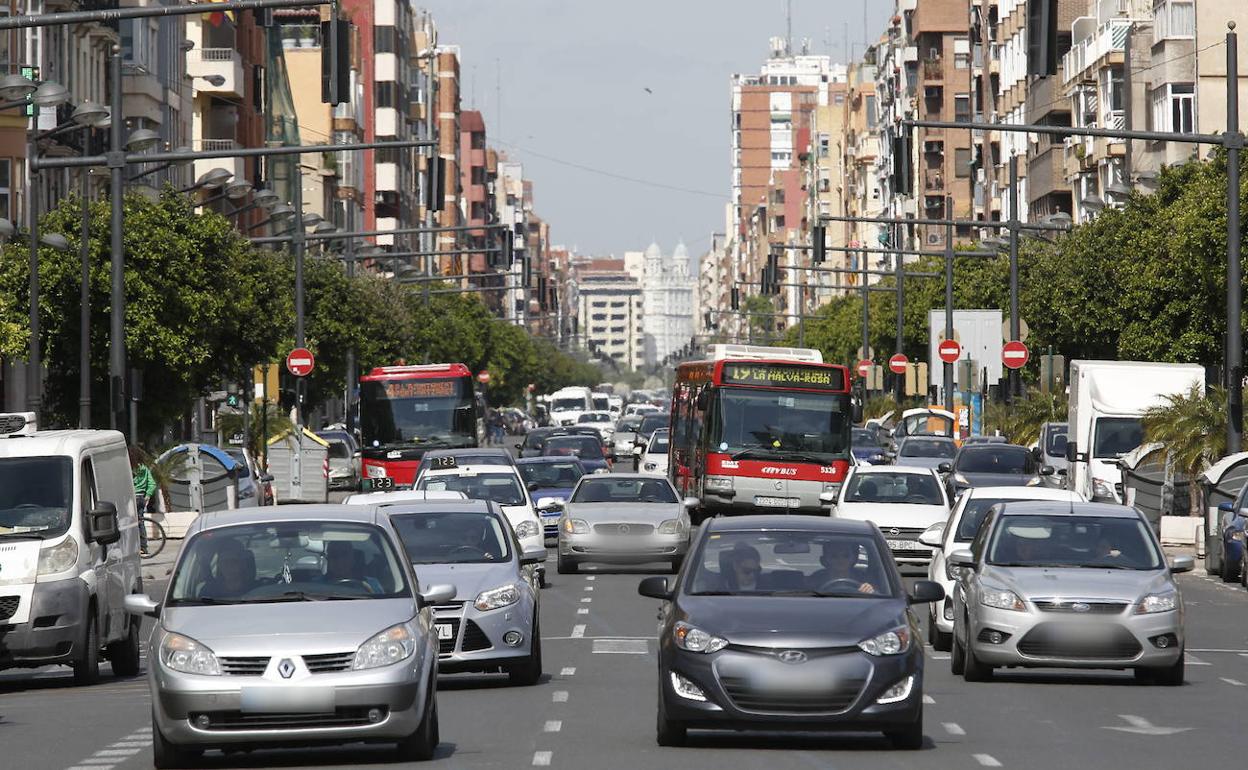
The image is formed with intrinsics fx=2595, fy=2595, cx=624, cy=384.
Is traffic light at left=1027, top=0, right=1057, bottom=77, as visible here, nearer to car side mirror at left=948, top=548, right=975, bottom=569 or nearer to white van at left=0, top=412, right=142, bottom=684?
car side mirror at left=948, top=548, right=975, bottom=569

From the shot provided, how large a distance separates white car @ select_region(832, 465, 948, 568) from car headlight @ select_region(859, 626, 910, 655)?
716 inches

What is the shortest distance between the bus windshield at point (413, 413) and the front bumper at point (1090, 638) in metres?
38.1

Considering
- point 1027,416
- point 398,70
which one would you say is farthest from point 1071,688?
point 398,70

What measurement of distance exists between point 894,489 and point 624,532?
12.1 ft

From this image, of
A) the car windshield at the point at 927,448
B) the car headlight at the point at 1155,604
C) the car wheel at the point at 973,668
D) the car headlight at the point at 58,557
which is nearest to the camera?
the car headlight at the point at 1155,604

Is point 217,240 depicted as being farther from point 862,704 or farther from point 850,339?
point 850,339

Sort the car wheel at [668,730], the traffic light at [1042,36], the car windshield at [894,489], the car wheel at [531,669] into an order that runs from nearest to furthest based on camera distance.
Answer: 1. the car wheel at [668,730]
2. the car wheel at [531,669]
3. the traffic light at [1042,36]
4. the car windshield at [894,489]

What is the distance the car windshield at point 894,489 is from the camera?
34.1m

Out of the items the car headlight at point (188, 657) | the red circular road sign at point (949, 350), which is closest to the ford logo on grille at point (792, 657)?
the car headlight at point (188, 657)

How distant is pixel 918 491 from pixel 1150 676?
14.6 metres

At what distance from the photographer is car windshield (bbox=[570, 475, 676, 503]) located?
1378 inches

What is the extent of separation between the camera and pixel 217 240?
162ft

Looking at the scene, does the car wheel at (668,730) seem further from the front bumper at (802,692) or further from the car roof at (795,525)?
the car roof at (795,525)

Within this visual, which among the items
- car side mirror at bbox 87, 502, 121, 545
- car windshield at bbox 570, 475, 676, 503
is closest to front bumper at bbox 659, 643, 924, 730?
car side mirror at bbox 87, 502, 121, 545
